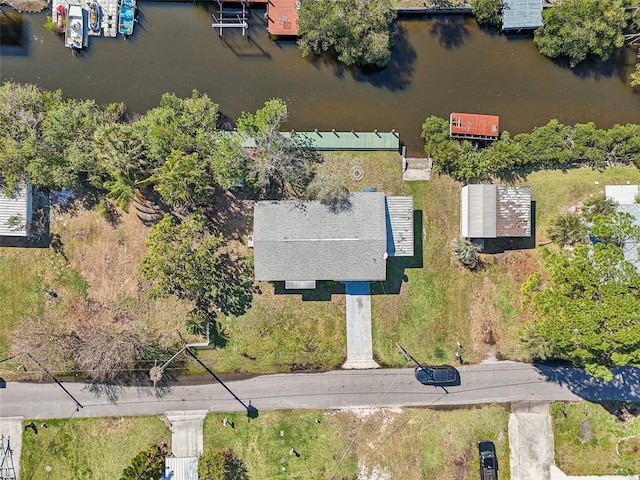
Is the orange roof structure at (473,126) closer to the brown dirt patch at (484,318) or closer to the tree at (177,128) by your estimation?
the brown dirt patch at (484,318)

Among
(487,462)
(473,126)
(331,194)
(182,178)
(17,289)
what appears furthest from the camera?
(473,126)

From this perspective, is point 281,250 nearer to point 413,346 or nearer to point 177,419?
point 413,346

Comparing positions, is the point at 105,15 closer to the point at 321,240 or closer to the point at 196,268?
the point at 196,268

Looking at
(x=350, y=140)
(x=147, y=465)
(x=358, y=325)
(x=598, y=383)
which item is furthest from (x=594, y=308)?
(x=147, y=465)

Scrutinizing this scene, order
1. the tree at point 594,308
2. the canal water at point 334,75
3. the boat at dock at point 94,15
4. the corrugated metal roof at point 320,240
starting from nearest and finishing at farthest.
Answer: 1. the tree at point 594,308
2. the corrugated metal roof at point 320,240
3. the boat at dock at point 94,15
4. the canal water at point 334,75

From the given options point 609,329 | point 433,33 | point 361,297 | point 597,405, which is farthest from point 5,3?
point 597,405

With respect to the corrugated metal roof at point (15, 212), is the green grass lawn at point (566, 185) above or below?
above

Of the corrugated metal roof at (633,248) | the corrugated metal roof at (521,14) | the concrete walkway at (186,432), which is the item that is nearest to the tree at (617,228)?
the corrugated metal roof at (633,248)
